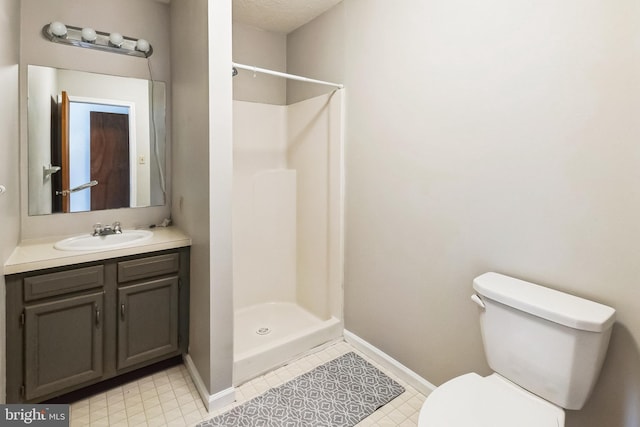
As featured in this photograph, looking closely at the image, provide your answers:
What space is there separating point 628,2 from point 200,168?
1.84m

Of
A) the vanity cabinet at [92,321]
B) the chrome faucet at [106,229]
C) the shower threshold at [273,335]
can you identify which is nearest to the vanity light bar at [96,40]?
the chrome faucet at [106,229]

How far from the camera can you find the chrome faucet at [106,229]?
2008 mm

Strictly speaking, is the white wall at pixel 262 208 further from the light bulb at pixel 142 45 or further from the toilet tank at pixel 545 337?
the toilet tank at pixel 545 337

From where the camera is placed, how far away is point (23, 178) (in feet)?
6.12

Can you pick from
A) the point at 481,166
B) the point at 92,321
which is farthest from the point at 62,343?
the point at 481,166

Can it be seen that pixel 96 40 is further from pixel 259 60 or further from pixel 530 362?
pixel 530 362

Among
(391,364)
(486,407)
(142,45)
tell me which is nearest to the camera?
(486,407)

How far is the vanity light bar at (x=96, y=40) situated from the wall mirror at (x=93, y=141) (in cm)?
17

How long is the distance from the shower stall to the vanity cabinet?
1.89 feet

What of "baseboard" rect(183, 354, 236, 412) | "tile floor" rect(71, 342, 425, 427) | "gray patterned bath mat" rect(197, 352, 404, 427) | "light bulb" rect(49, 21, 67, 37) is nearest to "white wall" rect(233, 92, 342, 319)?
"gray patterned bath mat" rect(197, 352, 404, 427)

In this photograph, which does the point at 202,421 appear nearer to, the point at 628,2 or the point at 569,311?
the point at 569,311

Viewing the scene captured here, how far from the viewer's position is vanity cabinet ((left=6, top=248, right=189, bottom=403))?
153 centimetres

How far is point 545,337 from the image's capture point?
1148 millimetres

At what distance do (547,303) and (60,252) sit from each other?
2213 mm
